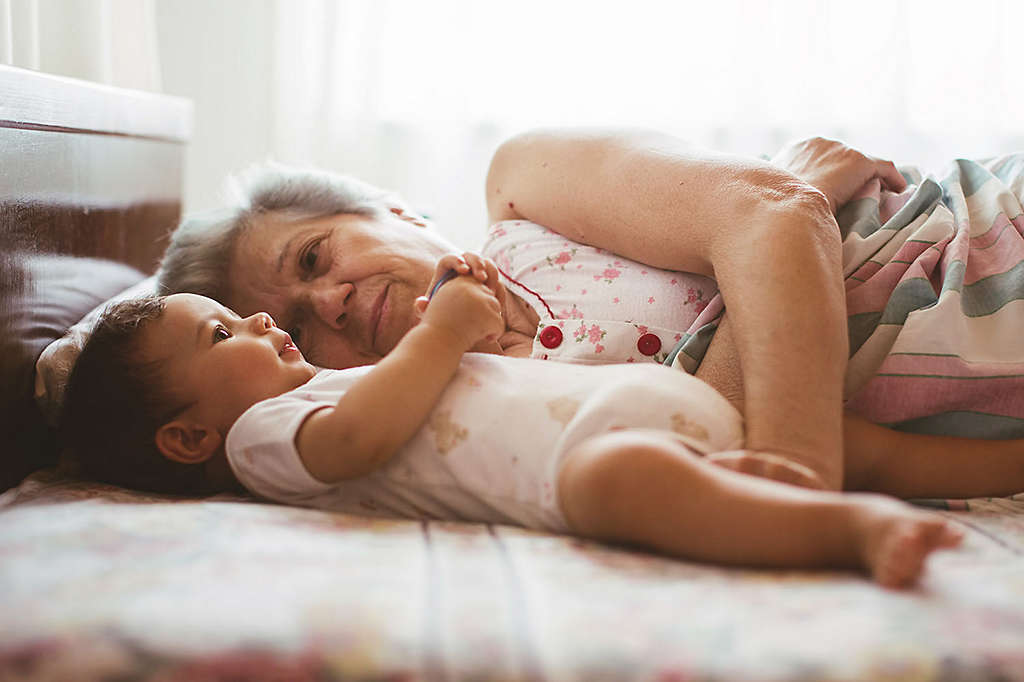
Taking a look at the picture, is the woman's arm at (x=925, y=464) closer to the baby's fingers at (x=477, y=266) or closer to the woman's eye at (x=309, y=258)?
the baby's fingers at (x=477, y=266)

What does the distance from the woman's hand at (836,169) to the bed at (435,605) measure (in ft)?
1.59

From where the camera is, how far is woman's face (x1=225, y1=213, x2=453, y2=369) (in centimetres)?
139

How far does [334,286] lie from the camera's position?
4.56 ft

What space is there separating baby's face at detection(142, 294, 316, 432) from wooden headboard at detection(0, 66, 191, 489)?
7.5 inches

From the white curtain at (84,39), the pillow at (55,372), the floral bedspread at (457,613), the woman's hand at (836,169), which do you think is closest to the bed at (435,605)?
the floral bedspread at (457,613)

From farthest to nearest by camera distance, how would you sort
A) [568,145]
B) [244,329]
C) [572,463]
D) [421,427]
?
[568,145] → [244,329] → [421,427] → [572,463]

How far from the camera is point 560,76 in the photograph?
2.89m

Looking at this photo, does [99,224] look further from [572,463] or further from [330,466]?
[572,463]

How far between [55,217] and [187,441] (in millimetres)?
430

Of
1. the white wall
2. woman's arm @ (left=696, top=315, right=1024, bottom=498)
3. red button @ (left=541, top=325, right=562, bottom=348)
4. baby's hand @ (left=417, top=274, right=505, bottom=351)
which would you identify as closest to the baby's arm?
baby's hand @ (left=417, top=274, right=505, bottom=351)

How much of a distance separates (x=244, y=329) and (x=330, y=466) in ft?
0.98

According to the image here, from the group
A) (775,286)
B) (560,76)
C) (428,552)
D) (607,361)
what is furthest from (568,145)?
(560,76)

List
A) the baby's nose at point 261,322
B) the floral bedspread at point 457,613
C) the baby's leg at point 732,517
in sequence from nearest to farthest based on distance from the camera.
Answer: the floral bedspread at point 457,613
the baby's leg at point 732,517
the baby's nose at point 261,322

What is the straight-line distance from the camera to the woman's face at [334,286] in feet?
4.56
